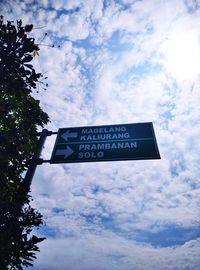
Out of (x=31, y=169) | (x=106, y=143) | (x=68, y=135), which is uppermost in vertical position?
(x=68, y=135)

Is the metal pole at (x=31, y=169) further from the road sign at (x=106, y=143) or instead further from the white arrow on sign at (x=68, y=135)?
the white arrow on sign at (x=68, y=135)

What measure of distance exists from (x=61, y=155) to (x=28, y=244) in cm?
224

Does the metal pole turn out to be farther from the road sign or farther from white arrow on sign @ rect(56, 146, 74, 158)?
white arrow on sign @ rect(56, 146, 74, 158)

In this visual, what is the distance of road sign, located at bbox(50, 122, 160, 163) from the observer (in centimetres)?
563

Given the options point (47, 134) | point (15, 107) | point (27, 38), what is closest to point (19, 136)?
point (47, 134)

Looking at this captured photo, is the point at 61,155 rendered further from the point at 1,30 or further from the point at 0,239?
the point at 1,30

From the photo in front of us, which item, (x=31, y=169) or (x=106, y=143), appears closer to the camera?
(x=31, y=169)

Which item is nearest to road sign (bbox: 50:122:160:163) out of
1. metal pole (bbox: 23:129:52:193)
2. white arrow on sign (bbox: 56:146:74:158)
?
white arrow on sign (bbox: 56:146:74:158)

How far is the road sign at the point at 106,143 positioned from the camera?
5633 mm

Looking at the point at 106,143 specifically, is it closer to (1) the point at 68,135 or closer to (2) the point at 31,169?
(1) the point at 68,135

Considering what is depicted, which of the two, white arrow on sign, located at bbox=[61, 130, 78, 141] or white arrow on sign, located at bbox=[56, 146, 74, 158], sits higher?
white arrow on sign, located at bbox=[61, 130, 78, 141]

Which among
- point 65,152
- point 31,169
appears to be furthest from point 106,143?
point 31,169

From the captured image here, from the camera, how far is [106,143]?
6.00 metres

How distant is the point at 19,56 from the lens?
220 inches
